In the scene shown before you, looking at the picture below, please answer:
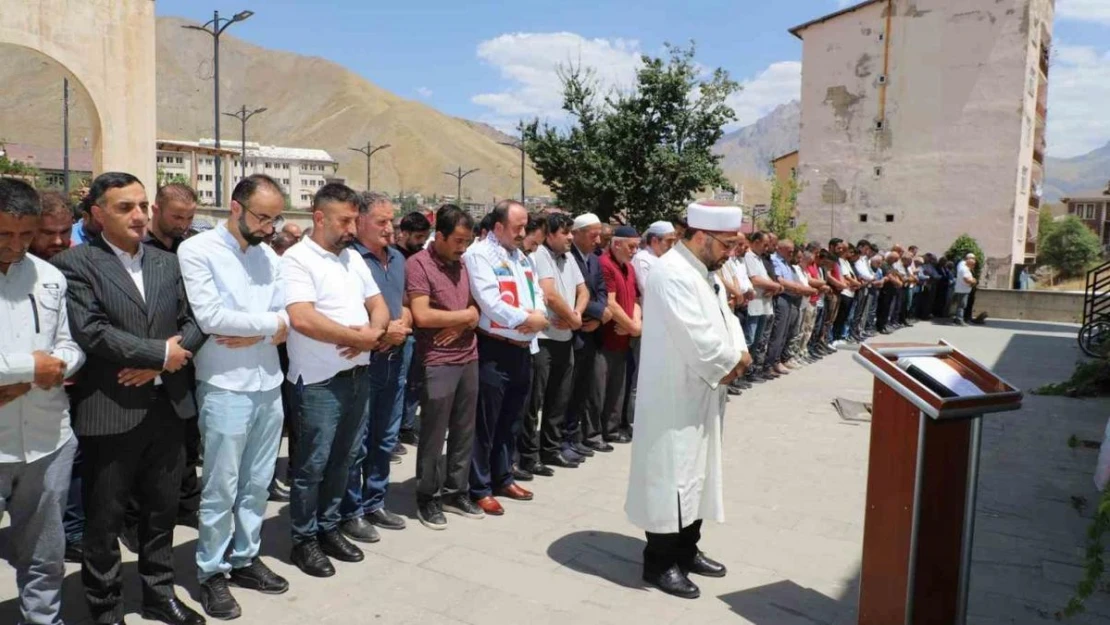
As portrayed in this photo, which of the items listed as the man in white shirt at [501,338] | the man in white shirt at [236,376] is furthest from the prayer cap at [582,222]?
the man in white shirt at [236,376]

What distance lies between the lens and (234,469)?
3.60 metres

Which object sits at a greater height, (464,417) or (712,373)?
(712,373)

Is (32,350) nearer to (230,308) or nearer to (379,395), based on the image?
(230,308)

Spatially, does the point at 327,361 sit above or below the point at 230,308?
below

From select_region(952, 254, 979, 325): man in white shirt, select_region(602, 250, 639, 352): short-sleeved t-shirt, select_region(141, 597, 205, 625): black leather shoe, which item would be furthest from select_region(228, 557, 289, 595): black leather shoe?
select_region(952, 254, 979, 325): man in white shirt

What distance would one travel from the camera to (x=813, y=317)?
12.0m

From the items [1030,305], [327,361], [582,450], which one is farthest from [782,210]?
[327,361]

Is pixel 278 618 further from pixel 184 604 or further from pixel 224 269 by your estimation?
pixel 224 269

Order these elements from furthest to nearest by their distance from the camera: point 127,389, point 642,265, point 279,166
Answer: point 279,166
point 642,265
point 127,389

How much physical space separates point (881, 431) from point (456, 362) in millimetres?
2482

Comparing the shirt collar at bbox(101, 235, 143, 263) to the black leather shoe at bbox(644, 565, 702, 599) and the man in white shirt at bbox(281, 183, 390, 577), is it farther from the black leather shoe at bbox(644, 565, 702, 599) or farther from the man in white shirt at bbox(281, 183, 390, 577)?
the black leather shoe at bbox(644, 565, 702, 599)

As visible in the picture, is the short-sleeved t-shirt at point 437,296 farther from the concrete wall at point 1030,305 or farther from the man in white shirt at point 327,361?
the concrete wall at point 1030,305

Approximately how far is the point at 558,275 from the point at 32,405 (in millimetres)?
3741

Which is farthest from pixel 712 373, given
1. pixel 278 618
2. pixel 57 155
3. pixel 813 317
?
pixel 57 155
